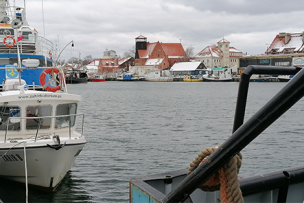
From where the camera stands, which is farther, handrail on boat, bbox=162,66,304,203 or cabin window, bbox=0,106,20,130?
cabin window, bbox=0,106,20,130

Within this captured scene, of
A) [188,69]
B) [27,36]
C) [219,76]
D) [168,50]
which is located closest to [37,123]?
[27,36]

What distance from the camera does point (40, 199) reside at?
37.5 feet

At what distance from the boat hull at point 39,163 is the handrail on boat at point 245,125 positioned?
8752 millimetres

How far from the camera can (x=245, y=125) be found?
7.31 feet

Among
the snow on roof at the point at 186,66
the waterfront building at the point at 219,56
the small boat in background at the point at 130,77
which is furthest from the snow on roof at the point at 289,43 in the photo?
the small boat in background at the point at 130,77

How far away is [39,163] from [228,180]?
9660mm

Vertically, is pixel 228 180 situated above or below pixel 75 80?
above

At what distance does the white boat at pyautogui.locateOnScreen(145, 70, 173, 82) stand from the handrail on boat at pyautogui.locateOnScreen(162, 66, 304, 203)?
134 meters

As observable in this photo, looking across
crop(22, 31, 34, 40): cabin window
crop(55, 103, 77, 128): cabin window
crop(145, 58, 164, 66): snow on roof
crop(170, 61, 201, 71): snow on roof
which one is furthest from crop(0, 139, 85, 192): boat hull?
crop(145, 58, 164, 66): snow on roof

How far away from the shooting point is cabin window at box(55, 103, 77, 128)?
12297 mm

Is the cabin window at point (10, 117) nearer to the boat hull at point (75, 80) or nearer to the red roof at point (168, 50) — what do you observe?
the boat hull at point (75, 80)

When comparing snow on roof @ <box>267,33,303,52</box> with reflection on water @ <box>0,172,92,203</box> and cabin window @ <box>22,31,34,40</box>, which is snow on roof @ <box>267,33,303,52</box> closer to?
cabin window @ <box>22,31,34,40</box>

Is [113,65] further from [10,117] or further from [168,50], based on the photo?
[10,117]

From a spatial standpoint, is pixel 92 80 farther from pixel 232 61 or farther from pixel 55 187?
pixel 55 187
